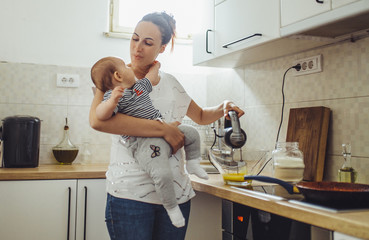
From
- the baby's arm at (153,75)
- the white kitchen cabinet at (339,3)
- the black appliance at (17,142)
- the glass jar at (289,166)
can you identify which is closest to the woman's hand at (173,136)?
the baby's arm at (153,75)

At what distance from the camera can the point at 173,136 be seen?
1.31 m

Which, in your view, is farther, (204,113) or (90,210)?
(90,210)

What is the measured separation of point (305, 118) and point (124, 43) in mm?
1425

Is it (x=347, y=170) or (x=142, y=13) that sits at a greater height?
(x=142, y=13)

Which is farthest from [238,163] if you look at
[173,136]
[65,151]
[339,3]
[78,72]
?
[78,72]

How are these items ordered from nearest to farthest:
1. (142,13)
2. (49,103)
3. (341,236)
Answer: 1. (341,236)
2. (49,103)
3. (142,13)

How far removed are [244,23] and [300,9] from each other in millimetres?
391

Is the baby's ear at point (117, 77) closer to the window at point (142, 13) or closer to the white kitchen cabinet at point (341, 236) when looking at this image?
the white kitchen cabinet at point (341, 236)

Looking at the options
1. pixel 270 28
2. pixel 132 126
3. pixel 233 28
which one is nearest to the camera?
pixel 132 126

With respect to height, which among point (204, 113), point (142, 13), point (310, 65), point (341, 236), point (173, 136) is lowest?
point (341, 236)

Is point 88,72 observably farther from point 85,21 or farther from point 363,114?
point 363,114

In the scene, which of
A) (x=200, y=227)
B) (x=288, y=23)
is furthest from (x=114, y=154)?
(x=288, y=23)

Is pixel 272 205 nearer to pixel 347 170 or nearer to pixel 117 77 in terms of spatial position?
pixel 347 170

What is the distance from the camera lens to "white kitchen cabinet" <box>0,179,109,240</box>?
1.82 meters
